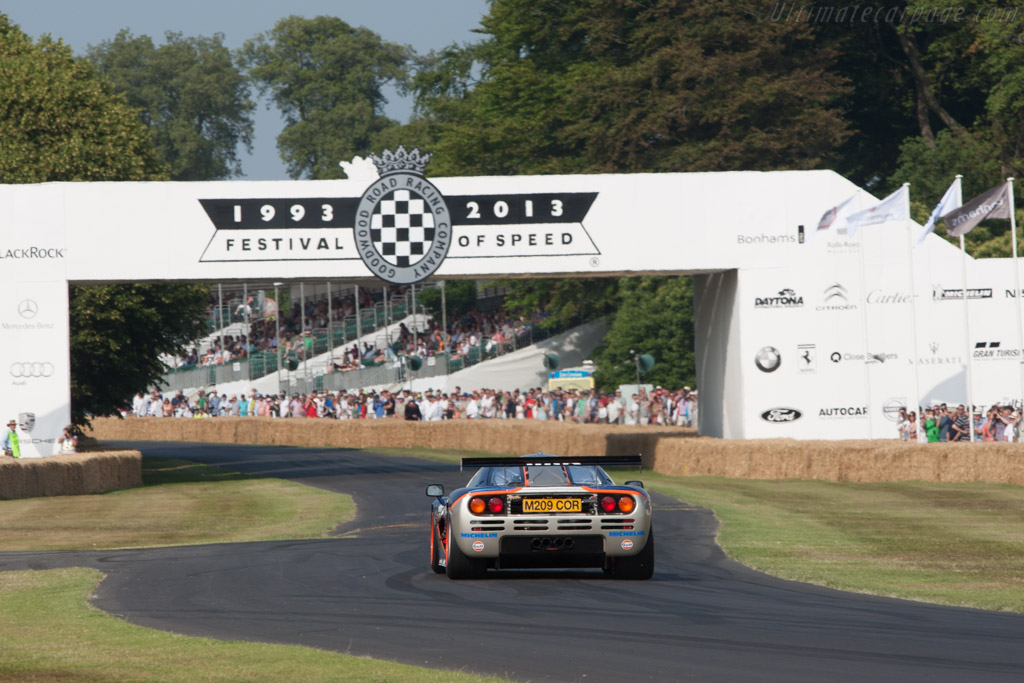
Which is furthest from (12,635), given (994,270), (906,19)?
(906,19)

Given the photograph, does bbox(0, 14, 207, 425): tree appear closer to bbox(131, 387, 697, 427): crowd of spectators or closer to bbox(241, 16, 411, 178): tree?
bbox(131, 387, 697, 427): crowd of spectators

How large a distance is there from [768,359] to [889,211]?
402cm

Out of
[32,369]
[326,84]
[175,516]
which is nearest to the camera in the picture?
[175,516]

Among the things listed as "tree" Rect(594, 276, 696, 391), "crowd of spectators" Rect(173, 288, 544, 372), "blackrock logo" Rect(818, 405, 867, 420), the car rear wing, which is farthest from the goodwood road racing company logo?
"crowd of spectators" Rect(173, 288, 544, 372)

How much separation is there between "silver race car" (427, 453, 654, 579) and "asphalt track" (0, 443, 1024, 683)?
11.0 inches

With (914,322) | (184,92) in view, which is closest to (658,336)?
(914,322)

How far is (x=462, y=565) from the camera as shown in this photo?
12484mm

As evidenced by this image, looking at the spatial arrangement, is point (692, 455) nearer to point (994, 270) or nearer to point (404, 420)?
point (994, 270)

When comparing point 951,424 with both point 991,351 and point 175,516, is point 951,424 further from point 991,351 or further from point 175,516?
point 175,516

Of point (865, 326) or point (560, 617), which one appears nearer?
point (560, 617)

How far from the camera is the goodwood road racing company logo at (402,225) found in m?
27.7

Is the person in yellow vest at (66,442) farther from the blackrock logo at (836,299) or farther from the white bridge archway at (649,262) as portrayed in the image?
the blackrock logo at (836,299)

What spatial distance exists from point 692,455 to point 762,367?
261cm

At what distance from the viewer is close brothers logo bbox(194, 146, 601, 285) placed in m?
27.7
